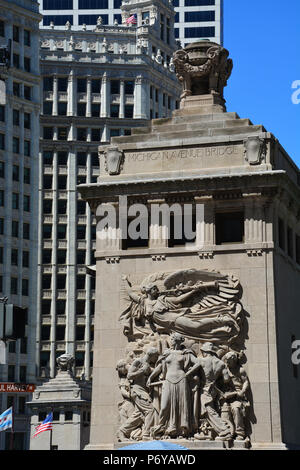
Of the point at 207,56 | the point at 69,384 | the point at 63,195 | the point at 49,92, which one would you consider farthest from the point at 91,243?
the point at 207,56

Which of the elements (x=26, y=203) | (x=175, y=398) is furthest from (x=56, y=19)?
(x=175, y=398)

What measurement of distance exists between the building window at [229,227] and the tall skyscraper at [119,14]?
136 metres

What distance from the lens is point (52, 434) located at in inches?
3219

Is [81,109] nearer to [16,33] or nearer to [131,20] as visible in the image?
[131,20]

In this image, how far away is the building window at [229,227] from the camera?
40.6 meters

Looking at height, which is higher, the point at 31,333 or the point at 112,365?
the point at 31,333

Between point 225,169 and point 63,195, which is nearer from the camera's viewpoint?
point 225,169

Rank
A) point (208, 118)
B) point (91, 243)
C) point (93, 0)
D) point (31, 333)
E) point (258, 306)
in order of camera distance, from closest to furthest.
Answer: point (258, 306), point (208, 118), point (31, 333), point (91, 243), point (93, 0)

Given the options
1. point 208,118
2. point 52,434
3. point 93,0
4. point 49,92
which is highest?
point 93,0

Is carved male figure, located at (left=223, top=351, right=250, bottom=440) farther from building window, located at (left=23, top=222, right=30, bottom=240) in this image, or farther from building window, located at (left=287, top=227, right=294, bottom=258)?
building window, located at (left=23, top=222, right=30, bottom=240)

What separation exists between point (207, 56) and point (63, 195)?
94988 millimetres

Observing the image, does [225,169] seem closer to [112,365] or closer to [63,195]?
[112,365]

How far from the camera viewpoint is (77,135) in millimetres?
138000

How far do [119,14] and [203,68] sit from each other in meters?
135
